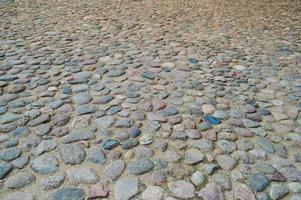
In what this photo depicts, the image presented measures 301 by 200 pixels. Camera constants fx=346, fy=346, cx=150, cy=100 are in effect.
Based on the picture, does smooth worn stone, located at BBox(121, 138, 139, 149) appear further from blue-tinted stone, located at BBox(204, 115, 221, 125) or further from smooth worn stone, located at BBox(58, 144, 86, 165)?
blue-tinted stone, located at BBox(204, 115, 221, 125)

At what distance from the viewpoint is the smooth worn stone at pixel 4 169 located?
244 cm

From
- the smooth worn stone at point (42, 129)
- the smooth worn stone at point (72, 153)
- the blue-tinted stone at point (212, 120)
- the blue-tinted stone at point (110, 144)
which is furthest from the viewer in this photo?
the blue-tinted stone at point (212, 120)

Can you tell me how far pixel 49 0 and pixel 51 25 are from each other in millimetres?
2424

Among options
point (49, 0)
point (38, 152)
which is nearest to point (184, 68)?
point (38, 152)

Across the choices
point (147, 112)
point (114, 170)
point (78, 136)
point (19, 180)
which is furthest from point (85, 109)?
point (19, 180)

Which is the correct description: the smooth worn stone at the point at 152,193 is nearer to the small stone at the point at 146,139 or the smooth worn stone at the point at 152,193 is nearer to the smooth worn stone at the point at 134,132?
the small stone at the point at 146,139

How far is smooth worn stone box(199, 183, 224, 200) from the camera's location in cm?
231

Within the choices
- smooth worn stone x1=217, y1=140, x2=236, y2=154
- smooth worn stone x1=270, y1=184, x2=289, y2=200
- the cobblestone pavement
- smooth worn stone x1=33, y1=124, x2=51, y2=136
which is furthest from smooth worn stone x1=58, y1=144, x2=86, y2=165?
smooth worn stone x1=270, y1=184, x2=289, y2=200

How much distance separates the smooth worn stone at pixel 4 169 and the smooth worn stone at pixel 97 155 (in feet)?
1.90

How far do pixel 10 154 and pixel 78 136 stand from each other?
54 cm

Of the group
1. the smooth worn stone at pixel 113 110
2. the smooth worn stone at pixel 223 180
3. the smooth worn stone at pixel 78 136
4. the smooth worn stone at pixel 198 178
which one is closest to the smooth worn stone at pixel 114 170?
the smooth worn stone at pixel 78 136

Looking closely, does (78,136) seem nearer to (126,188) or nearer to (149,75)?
(126,188)

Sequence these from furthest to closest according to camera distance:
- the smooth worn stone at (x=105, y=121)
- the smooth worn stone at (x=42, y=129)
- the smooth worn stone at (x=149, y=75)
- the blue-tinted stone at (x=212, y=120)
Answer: the smooth worn stone at (x=149, y=75) → the blue-tinted stone at (x=212, y=120) → the smooth worn stone at (x=105, y=121) → the smooth worn stone at (x=42, y=129)

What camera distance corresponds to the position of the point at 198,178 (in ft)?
→ 8.11
